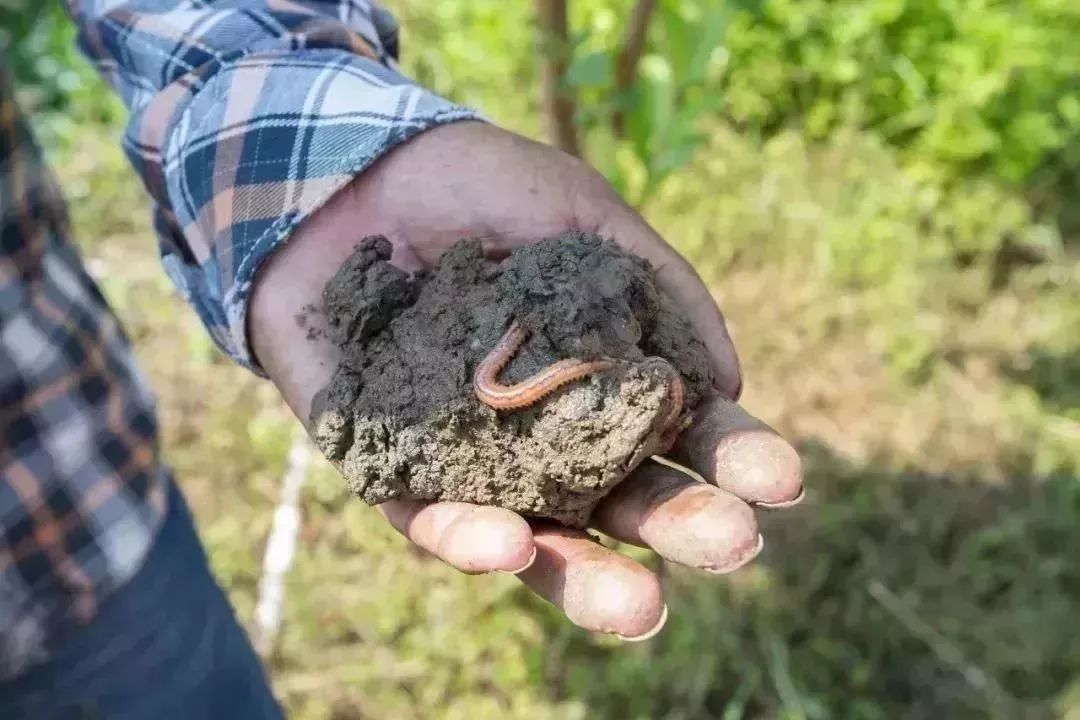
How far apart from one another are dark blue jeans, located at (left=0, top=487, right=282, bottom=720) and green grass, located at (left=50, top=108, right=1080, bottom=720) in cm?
103

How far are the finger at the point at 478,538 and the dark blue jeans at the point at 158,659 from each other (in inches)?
47.7

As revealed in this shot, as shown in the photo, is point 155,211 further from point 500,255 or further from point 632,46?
point 632,46

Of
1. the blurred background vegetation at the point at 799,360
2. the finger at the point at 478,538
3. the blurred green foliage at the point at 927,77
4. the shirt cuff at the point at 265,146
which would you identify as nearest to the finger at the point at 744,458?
the finger at the point at 478,538

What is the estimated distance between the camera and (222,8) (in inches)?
101

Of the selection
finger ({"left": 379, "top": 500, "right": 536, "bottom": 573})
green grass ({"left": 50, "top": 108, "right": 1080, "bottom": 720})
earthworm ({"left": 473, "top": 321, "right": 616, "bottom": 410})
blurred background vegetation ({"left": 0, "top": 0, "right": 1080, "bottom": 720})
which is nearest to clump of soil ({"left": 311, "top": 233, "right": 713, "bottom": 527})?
earthworm ({"left": 473, "top": 321, "right": 616, "bottom": 410})

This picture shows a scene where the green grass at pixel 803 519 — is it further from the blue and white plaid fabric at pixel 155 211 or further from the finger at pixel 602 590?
the finger at pixel 602 590

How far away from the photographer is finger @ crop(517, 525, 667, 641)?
1.77 meters

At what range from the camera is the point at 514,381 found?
2.14 m

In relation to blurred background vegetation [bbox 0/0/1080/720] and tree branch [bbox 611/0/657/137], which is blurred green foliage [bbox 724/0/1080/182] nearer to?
blurred background vegetation [bbox 0/0/1080/720]

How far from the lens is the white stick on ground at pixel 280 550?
4137mm

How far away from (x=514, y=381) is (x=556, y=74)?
1.37 metres

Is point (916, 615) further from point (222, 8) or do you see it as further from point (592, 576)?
point (222, 8)

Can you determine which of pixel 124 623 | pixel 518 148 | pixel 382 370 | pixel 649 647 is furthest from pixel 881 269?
pixel 124 623

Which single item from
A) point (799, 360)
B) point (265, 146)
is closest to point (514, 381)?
point (265, 146)
